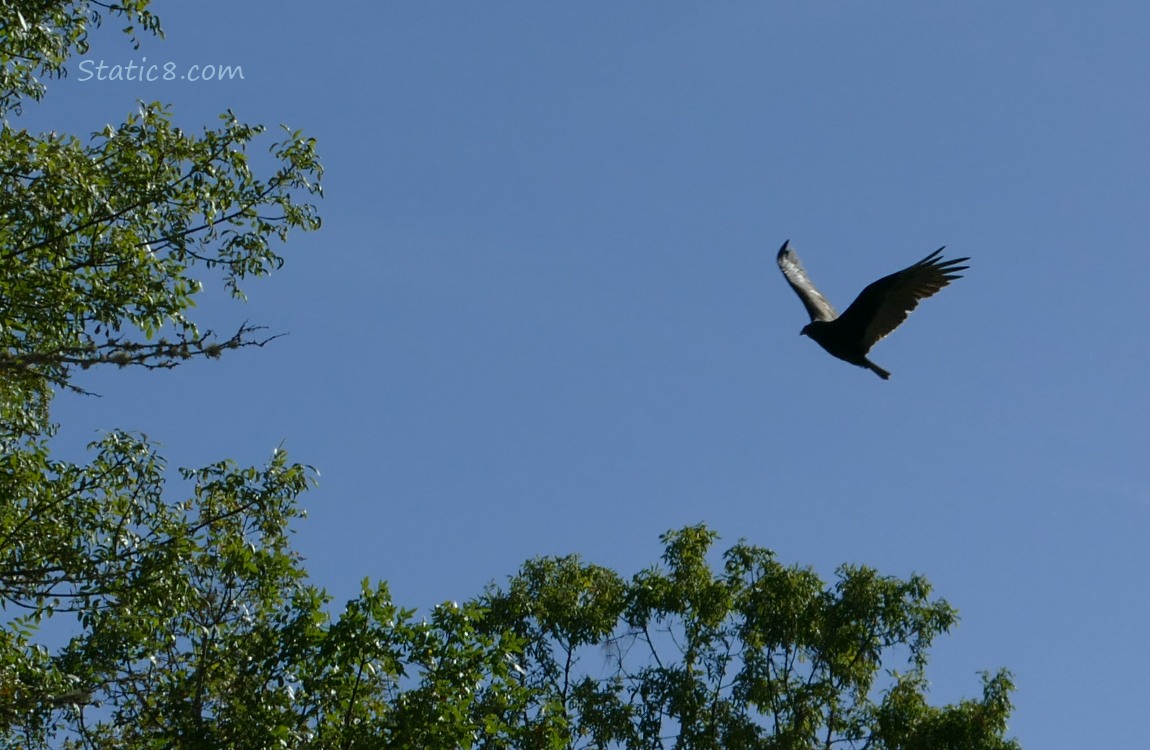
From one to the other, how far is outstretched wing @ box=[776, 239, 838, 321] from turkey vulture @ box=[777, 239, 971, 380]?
91 cm

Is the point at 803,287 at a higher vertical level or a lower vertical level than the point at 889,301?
higher

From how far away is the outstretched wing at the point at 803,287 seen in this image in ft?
49.5

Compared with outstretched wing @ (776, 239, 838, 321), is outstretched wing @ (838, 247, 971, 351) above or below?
below

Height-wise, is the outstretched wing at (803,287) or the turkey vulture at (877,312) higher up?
the outstretched wing at (803,287)

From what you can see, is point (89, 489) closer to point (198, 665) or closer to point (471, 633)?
point (198, 665)

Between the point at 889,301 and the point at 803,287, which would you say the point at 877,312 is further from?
the point at 803,287

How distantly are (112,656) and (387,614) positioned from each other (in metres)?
2.54

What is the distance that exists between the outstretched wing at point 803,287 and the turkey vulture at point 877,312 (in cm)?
91

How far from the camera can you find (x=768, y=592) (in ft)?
85.5

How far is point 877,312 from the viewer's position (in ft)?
44.7

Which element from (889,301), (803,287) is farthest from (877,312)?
(803,287)

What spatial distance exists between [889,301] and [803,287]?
92.8 inches

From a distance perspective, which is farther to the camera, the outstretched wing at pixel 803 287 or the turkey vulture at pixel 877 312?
the outstretched wing at pixel 803 287

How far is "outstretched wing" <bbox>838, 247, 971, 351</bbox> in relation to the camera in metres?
13.3
